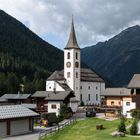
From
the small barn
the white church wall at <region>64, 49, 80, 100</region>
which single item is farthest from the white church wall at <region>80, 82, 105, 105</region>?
the small barn

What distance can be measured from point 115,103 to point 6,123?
142ft

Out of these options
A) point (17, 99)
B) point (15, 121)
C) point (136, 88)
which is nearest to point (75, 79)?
point (17, 99)

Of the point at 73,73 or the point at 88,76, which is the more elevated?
the point at 73,73

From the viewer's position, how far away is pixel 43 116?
66.0 metres

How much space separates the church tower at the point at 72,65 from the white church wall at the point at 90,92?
11.6 feet

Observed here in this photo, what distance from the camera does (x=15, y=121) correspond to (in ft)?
183

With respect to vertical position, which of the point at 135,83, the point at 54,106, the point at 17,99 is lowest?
the point at 54,106

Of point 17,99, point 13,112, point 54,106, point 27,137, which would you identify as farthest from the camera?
point 17,99

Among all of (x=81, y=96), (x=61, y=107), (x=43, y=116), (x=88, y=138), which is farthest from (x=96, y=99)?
(x=88, y=138)

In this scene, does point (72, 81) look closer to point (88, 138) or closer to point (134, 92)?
point (134, 92)

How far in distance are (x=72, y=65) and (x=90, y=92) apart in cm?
1044

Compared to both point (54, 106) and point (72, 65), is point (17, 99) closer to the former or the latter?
point (54, 106)

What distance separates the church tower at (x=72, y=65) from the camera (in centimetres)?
11744

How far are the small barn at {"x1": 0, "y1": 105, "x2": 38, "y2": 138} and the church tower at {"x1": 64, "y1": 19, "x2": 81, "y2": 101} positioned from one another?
58.7m
